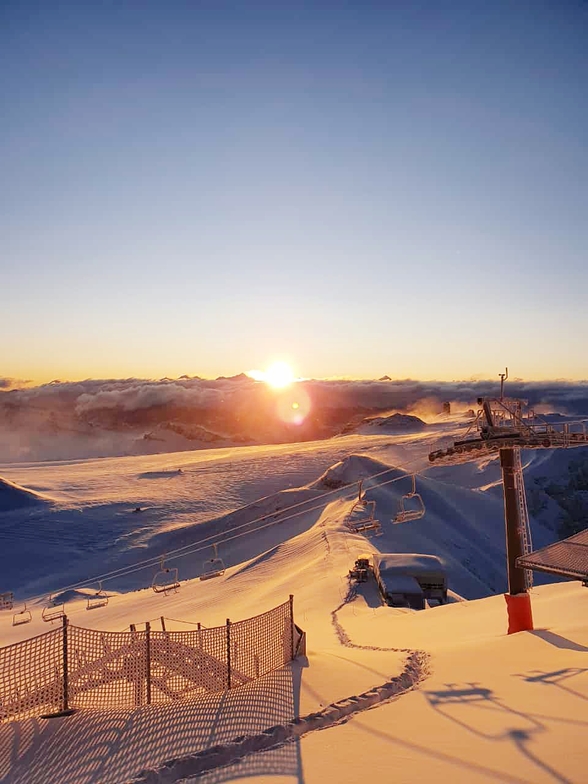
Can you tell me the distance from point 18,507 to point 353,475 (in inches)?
1075

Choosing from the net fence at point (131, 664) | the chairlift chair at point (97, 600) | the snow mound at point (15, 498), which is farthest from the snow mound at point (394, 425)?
the net fence at point (131, 664)

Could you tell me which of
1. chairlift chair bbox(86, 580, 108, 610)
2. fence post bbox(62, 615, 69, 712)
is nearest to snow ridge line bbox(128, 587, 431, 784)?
fence post bbox(62, 615, 69, 712)

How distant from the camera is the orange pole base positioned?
653 inches

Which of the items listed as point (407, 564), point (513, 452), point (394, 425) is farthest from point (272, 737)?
point (394, 425)

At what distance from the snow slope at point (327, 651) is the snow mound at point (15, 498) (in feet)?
3.68

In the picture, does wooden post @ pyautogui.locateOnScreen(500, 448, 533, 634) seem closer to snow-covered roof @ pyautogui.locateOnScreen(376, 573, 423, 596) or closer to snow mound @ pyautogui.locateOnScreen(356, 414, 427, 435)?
snow-covered roof @ pyautogui.locateOnScreen(376, 573, 423, 596)

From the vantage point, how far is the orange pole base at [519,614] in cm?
1659

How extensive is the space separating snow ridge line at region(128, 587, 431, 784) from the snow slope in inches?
1.0

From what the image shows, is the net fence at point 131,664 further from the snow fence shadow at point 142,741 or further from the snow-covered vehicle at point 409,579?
the snow-covered vehicle at point 409,579

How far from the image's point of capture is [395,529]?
38531 mm

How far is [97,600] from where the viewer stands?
31312mm

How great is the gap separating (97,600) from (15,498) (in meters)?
26.3

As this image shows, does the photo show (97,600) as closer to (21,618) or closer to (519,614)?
(21,618)

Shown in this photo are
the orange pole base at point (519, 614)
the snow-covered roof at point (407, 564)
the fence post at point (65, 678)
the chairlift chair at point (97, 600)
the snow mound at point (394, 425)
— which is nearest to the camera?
the fence post at point (65, 678)
